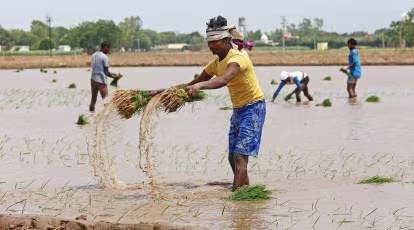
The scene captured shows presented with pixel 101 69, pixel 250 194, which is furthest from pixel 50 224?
pixel 101 69

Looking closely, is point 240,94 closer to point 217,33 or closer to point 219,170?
point 217,33

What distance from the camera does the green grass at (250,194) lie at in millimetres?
7596

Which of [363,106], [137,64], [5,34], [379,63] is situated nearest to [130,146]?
[363,106]

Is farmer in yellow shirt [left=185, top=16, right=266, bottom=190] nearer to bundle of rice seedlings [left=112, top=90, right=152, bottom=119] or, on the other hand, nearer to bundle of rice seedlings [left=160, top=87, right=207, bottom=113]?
bundle of rice seedlings [left=160, top=87, right=207, bottom=113]

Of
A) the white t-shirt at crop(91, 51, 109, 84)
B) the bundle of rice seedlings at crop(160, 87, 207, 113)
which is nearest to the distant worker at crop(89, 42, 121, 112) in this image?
the white t-shirt at crop(91, 51, 109, 84)

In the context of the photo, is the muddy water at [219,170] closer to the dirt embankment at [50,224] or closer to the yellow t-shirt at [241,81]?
the dirt embankment at [50,224]

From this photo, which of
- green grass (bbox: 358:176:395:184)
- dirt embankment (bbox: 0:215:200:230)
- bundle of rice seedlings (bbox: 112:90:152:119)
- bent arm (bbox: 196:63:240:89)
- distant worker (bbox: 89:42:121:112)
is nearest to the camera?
dirt embankment (bbox: 0:215:200:230)

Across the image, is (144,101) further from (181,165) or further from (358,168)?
(358,168)

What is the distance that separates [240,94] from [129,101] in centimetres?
114

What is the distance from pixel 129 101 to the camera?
26.8ft

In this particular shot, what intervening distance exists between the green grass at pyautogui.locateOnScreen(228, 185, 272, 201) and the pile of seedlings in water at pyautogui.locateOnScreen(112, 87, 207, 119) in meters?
1.00

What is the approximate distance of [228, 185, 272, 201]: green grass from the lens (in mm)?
7596

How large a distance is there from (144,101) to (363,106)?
1224cm

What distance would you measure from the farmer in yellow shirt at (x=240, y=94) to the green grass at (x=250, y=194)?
28 centimetres
